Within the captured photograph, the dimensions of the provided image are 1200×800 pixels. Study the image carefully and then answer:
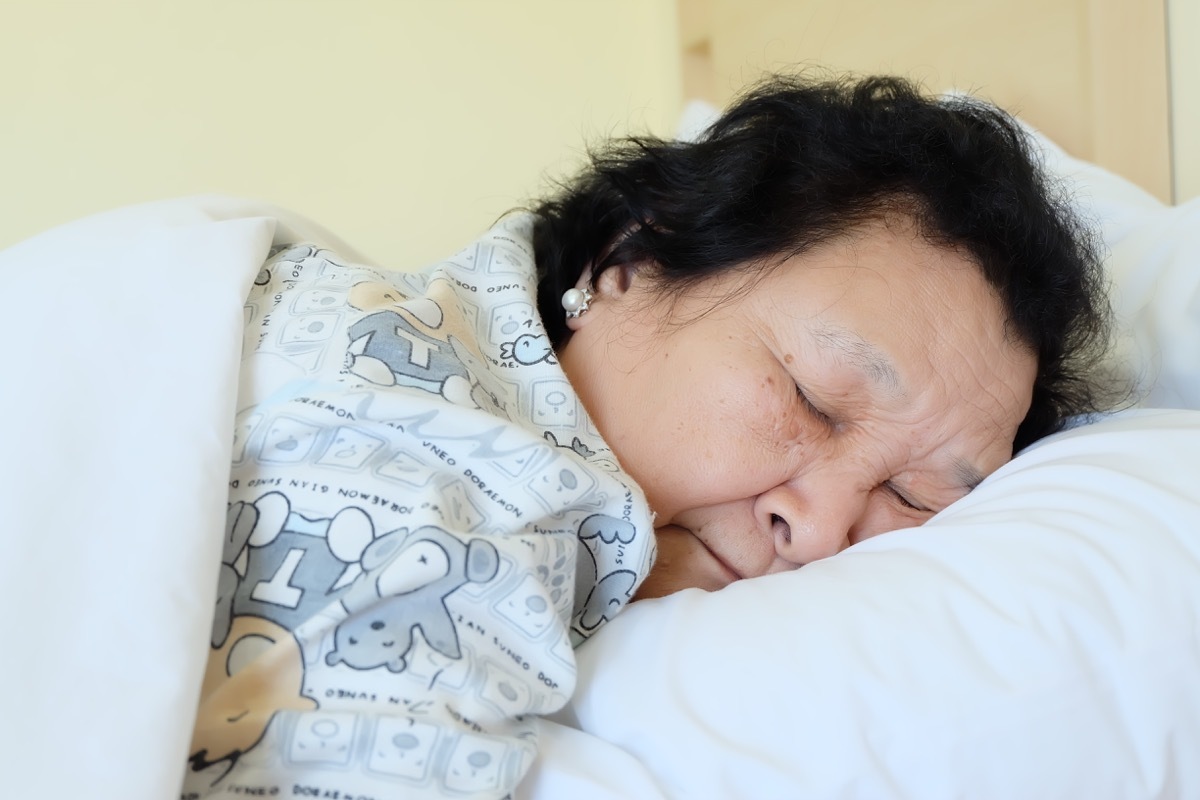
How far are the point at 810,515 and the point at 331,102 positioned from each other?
1423mm

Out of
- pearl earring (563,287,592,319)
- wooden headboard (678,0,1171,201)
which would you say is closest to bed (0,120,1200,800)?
pearl earring (563,287,592,319)

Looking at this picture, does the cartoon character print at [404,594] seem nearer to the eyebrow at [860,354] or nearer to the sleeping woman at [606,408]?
the sleeping woman at [606,408]

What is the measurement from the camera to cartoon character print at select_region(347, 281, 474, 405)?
2.06 ft

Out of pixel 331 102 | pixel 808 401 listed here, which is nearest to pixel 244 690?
pixel 808 401

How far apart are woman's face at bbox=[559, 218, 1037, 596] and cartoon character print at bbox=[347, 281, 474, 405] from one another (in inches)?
7.3

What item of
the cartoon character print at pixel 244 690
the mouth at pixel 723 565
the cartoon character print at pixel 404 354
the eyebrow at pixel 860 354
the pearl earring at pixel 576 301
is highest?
the cartoon character print at pixel 404 354

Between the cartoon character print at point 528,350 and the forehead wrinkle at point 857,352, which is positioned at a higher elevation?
the cartoon character print at point 528,350

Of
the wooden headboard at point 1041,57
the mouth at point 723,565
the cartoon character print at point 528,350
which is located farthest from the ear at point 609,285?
the wooden headboard at point 1041,57

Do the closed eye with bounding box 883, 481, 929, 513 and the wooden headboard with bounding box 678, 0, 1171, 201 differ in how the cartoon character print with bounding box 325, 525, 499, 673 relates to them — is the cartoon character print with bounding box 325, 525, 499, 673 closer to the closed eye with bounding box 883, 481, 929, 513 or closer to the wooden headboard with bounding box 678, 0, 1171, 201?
the closed eye with bounding box 883, 481, 929, 513

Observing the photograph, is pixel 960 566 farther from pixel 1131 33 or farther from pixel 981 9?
pixel 981 9

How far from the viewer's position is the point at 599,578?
2.32ft

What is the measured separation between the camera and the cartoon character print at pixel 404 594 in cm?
52

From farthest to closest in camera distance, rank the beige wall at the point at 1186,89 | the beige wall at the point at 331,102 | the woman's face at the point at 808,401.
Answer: the beige wall at the point at 331,102
the beige wall at the point at 1186,89
the woman's face at the point at 808,401

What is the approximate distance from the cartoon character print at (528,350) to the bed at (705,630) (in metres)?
0.21
